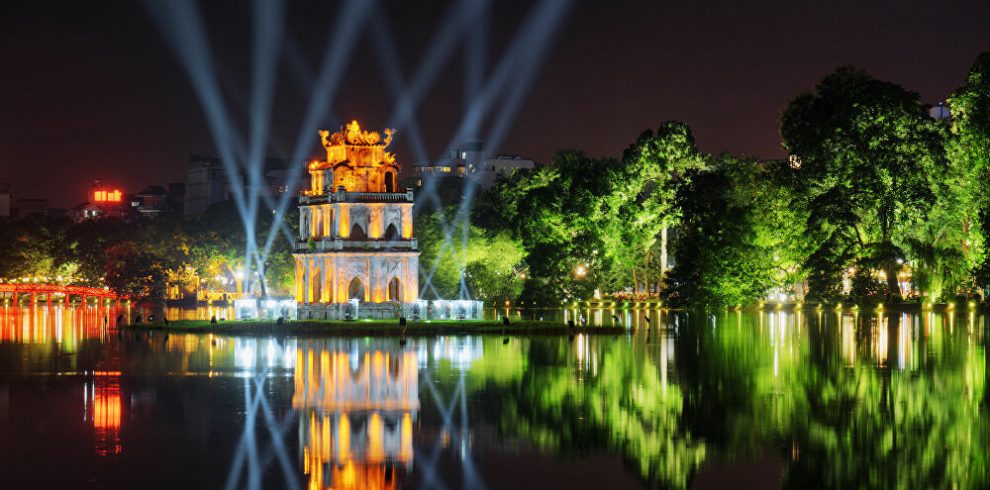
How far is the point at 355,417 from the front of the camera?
105 feet

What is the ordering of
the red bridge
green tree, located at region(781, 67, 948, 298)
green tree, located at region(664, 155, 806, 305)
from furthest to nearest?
1. the red bridge
2. green tree, located at region(664, 155, 806, 305)
3. green tree, located at region(781, 67, 948, 298)

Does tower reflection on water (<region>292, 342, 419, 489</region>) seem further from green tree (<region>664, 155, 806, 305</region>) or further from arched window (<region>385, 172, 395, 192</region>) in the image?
green tree (<region>664, 155, 806, 305</region>)

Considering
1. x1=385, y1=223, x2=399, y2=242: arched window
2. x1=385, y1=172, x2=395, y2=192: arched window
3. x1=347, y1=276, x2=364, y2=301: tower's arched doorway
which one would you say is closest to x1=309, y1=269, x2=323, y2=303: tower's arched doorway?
x1=347, y1=276, x2=364, y2=301: tower's arched doorway

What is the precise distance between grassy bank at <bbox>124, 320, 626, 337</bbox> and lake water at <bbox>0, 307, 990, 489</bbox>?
864cm

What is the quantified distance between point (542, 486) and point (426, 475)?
2.02 m

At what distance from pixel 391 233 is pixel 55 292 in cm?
6159

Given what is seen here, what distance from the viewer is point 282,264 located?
122 metres

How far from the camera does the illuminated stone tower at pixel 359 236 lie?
72.7 meters

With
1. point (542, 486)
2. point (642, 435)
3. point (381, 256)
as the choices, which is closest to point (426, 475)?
point (542, 486)

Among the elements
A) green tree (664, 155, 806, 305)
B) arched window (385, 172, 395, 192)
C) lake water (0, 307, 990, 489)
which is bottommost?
lake water (0, 307, 990, 489)

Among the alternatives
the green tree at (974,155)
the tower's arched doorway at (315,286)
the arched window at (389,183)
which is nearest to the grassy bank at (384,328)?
the tower's arched doorway at (315,286)

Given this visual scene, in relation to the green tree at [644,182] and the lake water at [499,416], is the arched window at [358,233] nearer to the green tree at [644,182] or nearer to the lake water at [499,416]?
the lake water at [499,416]

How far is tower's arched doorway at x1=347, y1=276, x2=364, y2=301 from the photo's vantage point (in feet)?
248

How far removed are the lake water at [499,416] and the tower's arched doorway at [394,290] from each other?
1749 centimetres
